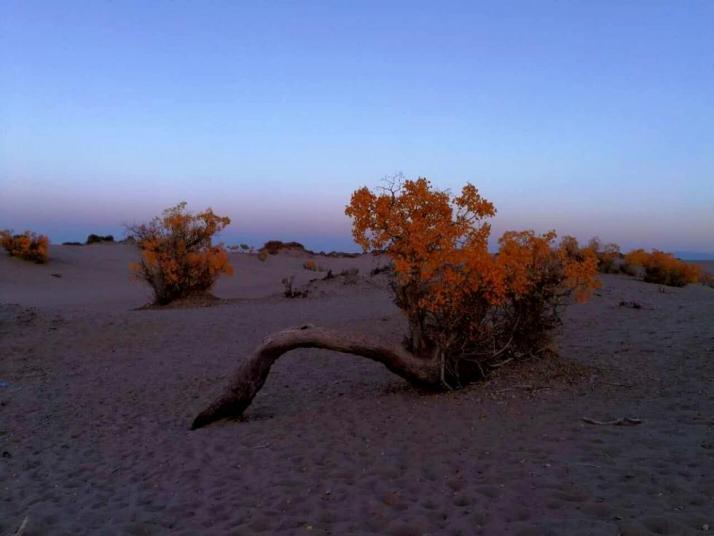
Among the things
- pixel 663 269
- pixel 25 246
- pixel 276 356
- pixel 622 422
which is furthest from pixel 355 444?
pixel 25 246

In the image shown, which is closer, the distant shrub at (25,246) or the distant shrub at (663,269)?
the distant shrub at (663,269)

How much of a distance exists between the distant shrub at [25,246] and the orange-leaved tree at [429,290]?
2573cm

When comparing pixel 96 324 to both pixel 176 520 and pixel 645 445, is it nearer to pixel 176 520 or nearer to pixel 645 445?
pixel 176 520

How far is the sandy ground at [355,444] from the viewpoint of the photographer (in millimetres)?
4305

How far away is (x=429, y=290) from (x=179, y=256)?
13.1m

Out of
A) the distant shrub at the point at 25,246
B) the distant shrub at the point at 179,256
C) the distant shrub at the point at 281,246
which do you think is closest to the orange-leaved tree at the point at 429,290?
the distant shrub at the point at 179,256

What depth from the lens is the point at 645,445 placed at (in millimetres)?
5285

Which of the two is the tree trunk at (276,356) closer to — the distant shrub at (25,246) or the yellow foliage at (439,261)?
the yellow foliage at (439,261)

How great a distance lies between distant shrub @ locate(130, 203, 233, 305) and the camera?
18656 millimetres

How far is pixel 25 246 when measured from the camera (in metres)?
28.3

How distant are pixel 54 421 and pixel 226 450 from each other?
9.62 feet

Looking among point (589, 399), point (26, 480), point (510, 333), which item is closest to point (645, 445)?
point (589, 399)

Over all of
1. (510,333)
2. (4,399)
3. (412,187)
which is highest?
(412,187)

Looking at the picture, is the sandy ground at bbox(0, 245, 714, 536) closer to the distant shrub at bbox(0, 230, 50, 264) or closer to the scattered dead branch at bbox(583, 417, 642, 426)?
the scattered dead branch at bbox(583, 417, 642, 426)
